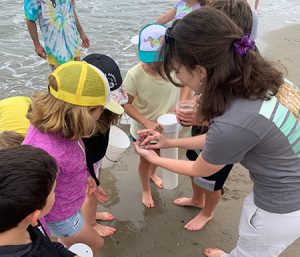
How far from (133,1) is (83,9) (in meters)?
1.59

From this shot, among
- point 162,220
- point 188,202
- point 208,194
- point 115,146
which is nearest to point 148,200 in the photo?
point 162,220

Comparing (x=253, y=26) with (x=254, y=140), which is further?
(x=253, y=26)

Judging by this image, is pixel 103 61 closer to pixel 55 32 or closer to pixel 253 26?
pixel 253 26

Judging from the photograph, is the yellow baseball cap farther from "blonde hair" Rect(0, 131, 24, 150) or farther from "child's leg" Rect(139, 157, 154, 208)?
"child's leg" Rect(139, 157, 154, 208)

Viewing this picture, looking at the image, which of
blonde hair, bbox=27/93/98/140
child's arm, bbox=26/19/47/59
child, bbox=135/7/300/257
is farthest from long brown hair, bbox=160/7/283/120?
child's arm, bbox=26/19/47/59

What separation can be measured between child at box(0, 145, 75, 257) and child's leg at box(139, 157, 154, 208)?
5.83 ft

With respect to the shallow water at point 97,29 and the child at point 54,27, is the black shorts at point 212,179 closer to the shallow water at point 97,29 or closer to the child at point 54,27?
the child at point 54,27

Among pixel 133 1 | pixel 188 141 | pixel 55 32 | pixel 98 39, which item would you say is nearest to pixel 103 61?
pixel 188 141

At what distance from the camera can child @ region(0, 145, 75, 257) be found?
1.29m

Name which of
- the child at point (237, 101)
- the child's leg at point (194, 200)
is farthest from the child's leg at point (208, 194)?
the child at point (237, 101)

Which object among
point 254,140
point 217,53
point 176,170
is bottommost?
point 176,170

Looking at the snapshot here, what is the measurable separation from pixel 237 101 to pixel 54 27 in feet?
10.0

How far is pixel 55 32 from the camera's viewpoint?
4191mm

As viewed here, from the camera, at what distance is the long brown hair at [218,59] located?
1620 millimetres
